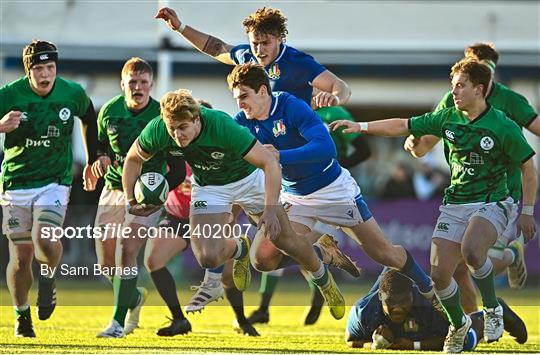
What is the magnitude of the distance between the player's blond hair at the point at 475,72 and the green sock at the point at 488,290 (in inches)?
54.2

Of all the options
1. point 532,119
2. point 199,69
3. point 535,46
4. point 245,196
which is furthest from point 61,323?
point 535,46

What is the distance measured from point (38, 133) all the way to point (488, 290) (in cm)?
358

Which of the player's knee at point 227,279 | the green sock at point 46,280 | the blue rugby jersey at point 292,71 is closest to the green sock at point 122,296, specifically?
the green sock at point 46,280

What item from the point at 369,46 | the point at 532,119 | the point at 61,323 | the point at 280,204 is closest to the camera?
the point at 280,204

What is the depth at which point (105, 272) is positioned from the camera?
9820 mm

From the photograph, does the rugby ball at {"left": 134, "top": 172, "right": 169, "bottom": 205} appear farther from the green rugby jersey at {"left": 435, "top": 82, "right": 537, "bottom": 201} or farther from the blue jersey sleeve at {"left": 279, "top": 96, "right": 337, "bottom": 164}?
the green rugby jersey at {"left": 435, "top": 82, "right": 537, "bottom": 201}

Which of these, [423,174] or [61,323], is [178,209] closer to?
[61,323]

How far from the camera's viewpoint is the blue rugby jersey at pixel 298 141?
834 centimetres

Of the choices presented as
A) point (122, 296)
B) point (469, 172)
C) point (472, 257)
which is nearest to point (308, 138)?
point (469, 172)

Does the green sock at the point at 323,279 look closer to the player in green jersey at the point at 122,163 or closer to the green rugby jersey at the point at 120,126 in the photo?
the player in green jersey at the point at 122,163

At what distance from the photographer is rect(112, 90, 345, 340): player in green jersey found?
8.19 meters

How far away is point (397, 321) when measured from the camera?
881cm

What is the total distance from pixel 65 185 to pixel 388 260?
2606 mm

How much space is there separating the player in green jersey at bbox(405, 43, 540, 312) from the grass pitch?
513 mm
